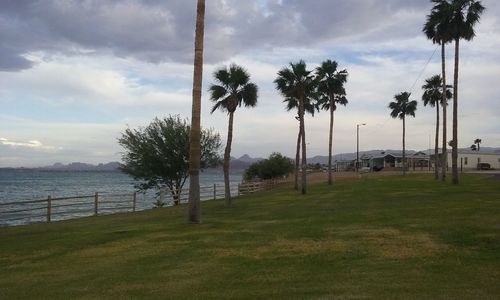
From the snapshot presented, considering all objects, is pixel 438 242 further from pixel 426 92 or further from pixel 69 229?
pixel 426 92

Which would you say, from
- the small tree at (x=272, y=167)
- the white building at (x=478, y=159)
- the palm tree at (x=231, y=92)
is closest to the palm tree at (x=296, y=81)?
the palm tree at (x=231, y=92)

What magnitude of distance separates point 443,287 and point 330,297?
1799mm

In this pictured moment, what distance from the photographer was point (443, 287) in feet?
26.7

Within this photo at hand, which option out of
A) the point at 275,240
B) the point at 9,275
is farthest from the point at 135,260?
the point at 275,240

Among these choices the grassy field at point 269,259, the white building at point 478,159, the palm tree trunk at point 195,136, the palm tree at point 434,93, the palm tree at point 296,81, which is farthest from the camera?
the white building at point 478,159

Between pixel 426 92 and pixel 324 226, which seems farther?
pixel 426 92

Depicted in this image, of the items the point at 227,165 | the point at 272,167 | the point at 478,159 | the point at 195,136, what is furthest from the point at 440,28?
the point at 478,159

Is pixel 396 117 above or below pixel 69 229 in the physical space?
above

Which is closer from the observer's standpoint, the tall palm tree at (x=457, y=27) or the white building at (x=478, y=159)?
the tall palm tree at (x=457, y=27)

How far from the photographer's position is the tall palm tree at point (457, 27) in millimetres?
38594

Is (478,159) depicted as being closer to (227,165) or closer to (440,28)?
(440,28)

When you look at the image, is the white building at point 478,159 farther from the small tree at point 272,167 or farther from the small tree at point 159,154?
the small tree at point 159,154

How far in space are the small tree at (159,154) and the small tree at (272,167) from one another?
72.7ft

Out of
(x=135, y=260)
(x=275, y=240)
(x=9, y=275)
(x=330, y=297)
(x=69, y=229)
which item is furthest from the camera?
(x=69, y=229)
